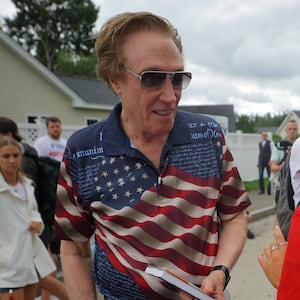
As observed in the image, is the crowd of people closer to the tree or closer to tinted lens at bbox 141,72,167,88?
tinted lens at bbox 141,72,167,88

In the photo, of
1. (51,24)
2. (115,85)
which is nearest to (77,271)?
(115,85)

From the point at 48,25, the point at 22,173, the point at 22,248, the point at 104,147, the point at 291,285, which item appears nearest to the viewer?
the point at 291,285

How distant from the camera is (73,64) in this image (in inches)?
1483

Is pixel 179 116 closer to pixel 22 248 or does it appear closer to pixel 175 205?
pixel 175 205

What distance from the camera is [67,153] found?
1.58 meters

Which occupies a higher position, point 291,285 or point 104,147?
point 104,147

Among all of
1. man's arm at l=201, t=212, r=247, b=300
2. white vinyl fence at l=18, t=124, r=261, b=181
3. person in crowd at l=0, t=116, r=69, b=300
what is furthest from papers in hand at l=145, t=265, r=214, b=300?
white vinyl fence at l=18, t=124, r=261, b=181

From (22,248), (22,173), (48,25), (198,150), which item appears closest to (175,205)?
(198,150)

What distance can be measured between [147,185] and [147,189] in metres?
0.02

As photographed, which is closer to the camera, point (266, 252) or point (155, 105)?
point (155, 105)

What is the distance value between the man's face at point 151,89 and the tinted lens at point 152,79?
0.02 meters

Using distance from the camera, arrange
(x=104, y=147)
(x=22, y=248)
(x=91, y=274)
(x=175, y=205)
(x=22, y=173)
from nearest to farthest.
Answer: (x=175, y=205) → (x=104, y=147) → (x=91, y=274) → (x=22, y=248) → (x=22, y=173)

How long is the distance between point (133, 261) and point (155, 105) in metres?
0.58

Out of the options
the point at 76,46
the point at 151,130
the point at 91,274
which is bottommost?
the point at 91,274
